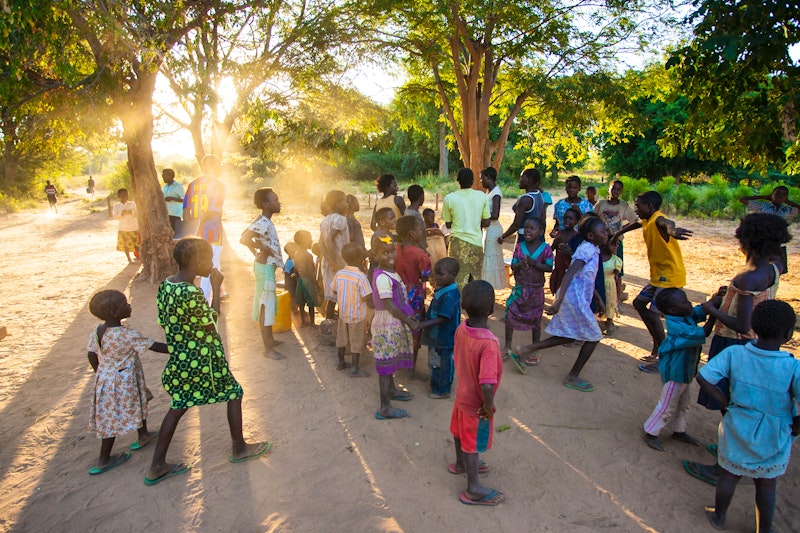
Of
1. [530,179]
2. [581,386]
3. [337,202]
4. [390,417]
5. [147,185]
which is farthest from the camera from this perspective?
[147,185]

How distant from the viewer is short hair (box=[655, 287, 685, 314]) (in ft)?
11.7

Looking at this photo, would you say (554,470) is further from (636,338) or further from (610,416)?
(636,338)

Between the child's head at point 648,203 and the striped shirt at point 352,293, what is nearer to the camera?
the striped shirt at point 352,293

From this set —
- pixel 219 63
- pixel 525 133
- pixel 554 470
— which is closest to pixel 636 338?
pixel 554 470

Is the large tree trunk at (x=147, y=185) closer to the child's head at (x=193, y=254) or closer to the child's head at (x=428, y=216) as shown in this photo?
the child's head at (x=428, y=216)

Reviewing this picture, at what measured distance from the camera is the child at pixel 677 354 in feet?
11.9

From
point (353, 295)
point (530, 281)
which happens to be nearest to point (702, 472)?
point (530, 281)

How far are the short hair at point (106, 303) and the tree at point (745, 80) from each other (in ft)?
17.5

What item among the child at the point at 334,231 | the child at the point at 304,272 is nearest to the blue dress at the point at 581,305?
the child at the point at 334,231

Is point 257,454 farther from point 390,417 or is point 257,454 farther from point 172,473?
point 390,417

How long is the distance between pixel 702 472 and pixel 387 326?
99.6 inches

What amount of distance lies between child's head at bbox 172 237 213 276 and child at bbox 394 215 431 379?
1.75 meters

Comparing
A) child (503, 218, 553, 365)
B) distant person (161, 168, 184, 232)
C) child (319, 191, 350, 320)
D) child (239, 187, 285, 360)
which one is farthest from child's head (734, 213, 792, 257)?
distant person (161, 168, 184, 232)

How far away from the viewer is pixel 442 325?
4.24m
